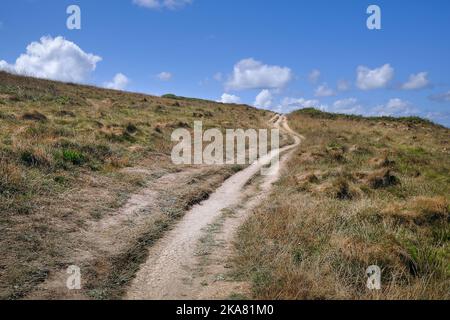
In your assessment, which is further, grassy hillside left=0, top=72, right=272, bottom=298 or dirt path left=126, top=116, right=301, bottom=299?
grassy hillside left=0, top=72, right=272, bottom=298

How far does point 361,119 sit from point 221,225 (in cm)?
5399

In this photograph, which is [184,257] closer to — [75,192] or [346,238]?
[346,238]

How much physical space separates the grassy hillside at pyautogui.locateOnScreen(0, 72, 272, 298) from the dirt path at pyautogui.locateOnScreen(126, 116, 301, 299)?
1.20 ft

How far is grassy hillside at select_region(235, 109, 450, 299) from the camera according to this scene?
7223 millimetres

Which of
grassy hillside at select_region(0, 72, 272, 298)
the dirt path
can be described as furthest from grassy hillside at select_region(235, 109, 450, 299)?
grassy hillside at select_region(0, 72, 272, 298)

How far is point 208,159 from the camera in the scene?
20969 mm

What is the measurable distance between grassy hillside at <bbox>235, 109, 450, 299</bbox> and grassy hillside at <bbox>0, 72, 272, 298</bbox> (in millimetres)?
2632

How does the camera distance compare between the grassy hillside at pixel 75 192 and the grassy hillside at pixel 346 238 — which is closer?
the grassy hillside at pixel 346 238

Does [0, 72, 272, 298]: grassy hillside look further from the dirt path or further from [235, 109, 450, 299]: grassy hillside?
[235, 109, 450, 299]: grassy hillside

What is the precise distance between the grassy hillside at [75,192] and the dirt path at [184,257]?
36 cm

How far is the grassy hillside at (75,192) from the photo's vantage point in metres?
7.95

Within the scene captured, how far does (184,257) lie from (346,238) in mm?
3655

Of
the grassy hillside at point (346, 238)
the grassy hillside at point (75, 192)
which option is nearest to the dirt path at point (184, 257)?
the grassy hillside at point (75, 192)

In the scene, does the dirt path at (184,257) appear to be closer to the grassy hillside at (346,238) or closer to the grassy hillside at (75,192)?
the grassy hillside at (75,192)
